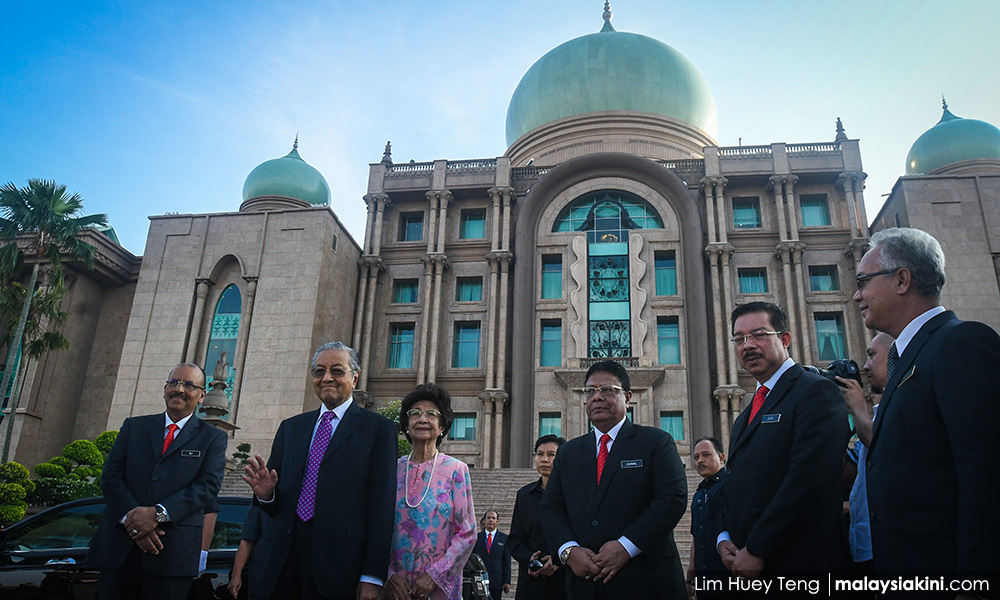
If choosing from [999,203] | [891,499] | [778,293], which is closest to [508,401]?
[778,293]

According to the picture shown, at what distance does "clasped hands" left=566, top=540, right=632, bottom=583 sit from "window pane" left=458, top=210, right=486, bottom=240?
24914mm

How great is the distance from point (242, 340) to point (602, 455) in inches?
909

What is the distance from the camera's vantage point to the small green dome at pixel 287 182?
109 feet

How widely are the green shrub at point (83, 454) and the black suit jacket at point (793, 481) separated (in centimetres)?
1912

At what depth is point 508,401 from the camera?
25469 mm

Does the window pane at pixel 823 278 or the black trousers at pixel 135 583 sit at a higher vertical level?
the window pane at pixel 823 278

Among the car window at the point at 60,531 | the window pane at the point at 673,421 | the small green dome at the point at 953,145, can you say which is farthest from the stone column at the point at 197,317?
Result: the small green dome at the point at 953,145

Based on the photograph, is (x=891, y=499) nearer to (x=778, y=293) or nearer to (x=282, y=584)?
(x=282, y=584)

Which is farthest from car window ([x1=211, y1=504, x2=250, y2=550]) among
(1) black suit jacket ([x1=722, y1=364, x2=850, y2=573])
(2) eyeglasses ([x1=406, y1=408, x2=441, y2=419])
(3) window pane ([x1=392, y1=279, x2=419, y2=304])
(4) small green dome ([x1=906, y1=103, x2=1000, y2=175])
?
(4) small green dome ([x1=906, y1=103, x2=1000, y2=175])

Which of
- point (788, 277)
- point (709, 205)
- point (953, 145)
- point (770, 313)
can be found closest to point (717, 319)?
point (788, 277)

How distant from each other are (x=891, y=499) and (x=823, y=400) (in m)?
0.87

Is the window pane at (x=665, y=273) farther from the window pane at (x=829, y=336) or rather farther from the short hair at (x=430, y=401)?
the short hair at (x=430, y=401)

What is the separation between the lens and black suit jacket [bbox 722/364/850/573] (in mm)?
3703

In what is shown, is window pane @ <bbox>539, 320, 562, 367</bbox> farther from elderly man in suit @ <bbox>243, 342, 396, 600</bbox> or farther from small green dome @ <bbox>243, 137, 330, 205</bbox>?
elderly man in suit @ <bbox>243, 342, 396, 600</bbox>
